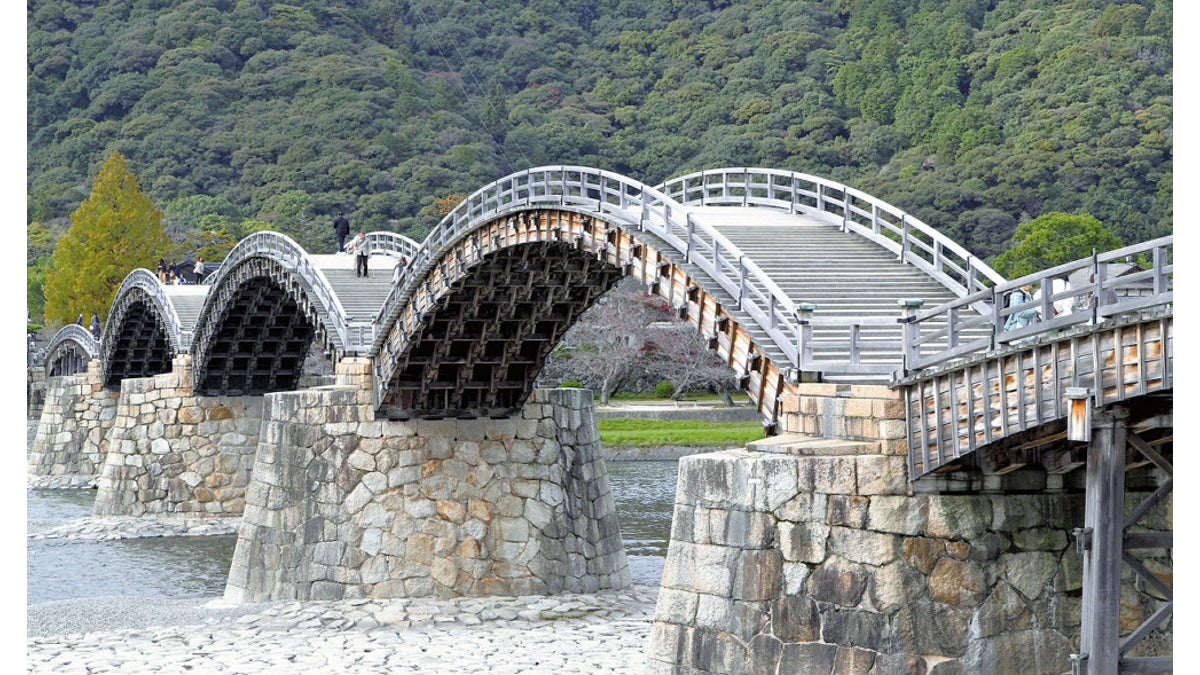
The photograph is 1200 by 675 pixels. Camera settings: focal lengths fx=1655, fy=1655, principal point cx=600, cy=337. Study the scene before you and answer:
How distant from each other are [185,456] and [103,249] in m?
28.7

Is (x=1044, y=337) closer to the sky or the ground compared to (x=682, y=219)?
closer to the ground

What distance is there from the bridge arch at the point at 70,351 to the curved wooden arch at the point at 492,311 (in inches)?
988

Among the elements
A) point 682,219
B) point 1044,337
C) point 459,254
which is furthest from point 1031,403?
point 459,254

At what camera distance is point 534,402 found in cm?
2434

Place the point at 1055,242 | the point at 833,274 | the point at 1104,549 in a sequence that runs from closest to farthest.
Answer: the point at 1104,549, the point at 833,274, the point at 1055,242

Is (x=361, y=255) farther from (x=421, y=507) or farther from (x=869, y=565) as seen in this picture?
(x=869, y=565)

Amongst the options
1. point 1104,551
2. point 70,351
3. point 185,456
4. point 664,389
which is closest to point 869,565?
point 1104,551

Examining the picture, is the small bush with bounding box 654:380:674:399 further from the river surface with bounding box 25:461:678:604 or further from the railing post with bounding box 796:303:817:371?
the railing post with bounding box 796:303:817:371

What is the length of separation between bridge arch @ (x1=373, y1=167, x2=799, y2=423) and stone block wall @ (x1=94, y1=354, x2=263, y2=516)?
460 inches

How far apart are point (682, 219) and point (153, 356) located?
97.4ft

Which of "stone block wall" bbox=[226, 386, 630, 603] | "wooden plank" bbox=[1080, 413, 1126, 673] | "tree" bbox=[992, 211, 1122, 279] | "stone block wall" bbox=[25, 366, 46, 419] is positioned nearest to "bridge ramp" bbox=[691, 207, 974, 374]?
"wooden plank" bbox=[1080, 413, 1126, 673]

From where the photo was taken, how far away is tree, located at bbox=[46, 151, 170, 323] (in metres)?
60.7

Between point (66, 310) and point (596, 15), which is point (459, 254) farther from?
point (596, 15)

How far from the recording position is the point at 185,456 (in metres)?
34.7
